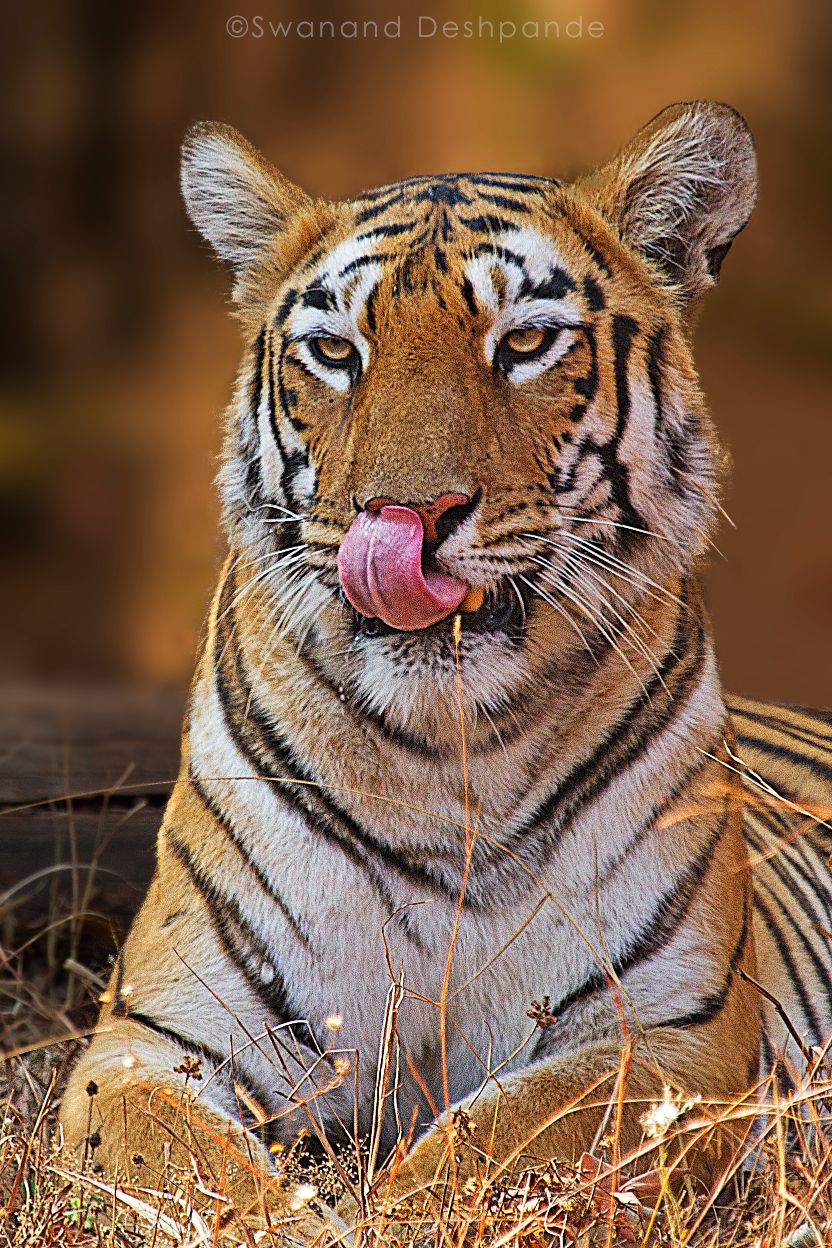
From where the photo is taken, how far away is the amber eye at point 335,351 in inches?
63.5

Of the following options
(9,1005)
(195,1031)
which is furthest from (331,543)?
(9,1005)

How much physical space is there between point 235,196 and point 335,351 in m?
0.31

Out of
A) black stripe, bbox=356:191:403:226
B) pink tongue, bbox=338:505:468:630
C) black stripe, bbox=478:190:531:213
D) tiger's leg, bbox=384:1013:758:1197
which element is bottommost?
tiger's leg, bbox=384:1013:758:1197

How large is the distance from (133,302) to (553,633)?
10.7 ft

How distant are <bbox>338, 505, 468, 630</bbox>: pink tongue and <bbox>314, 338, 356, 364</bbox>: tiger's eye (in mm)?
225

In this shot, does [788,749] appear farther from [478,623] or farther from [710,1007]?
[478,623]

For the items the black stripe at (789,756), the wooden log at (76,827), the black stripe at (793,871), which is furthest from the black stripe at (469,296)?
the wooden log at (76,827)

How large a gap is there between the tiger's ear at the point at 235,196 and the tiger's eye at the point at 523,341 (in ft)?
1.12

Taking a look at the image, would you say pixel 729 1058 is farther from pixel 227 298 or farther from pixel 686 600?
pixel 227 298

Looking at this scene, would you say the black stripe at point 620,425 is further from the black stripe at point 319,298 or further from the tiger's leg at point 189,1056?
the tiger's leg at point 189,1056

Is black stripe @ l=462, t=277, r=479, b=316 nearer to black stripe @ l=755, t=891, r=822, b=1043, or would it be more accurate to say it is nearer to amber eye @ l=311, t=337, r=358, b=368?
amber eye @ l=311, t=337, r=358, b=368

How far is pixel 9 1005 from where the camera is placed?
2.58m

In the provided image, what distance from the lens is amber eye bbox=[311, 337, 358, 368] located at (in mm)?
1613

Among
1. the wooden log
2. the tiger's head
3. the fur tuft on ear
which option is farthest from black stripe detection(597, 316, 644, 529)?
the wooden log
